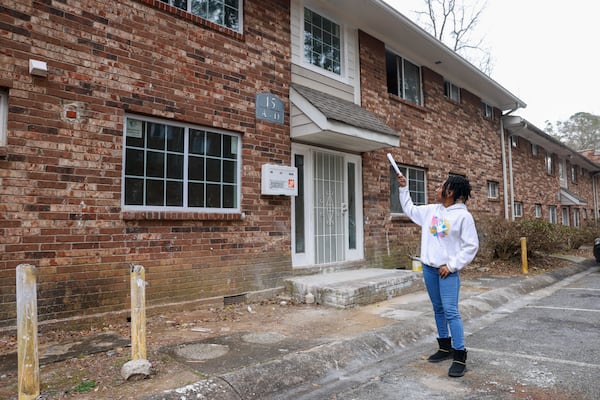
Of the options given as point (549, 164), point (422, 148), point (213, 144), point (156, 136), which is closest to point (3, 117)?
point (156, 136)

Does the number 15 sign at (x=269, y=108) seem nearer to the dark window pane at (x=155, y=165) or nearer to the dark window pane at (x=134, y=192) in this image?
the dark window pane at (x=155, y=165)

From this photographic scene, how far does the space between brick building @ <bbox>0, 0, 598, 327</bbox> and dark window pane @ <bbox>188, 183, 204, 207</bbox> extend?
31mm

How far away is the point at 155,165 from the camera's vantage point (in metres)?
5.47

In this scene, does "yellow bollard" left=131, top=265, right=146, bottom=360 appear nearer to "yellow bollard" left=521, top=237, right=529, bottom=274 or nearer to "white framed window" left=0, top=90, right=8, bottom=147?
"white framed window" left=0, top=90, right=8, bottom=147

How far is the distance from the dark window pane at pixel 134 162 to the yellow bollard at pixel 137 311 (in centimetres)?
241

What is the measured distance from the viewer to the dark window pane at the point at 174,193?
5578 mm

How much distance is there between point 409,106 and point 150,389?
9.07 metres

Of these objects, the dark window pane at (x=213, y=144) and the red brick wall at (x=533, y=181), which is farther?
the red brick wall at (x=533, y=181)

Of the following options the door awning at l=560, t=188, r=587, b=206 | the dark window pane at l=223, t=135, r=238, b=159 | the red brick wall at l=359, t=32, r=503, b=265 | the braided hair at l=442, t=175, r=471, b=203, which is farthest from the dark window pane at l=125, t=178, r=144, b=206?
the door awning at l=560, t=188, r=587, b=206

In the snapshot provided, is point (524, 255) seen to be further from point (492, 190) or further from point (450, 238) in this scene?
point (450, 238)

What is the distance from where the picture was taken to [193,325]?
4.95 meters

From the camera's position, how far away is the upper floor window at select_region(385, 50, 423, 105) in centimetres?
1027

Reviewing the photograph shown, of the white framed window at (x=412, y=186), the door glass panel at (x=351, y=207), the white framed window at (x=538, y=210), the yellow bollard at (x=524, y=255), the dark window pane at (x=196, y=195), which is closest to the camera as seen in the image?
the dark window pane at (x=196, y=195)

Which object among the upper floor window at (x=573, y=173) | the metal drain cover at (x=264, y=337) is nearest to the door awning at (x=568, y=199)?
the upper floor window at (x=573, y=173)
